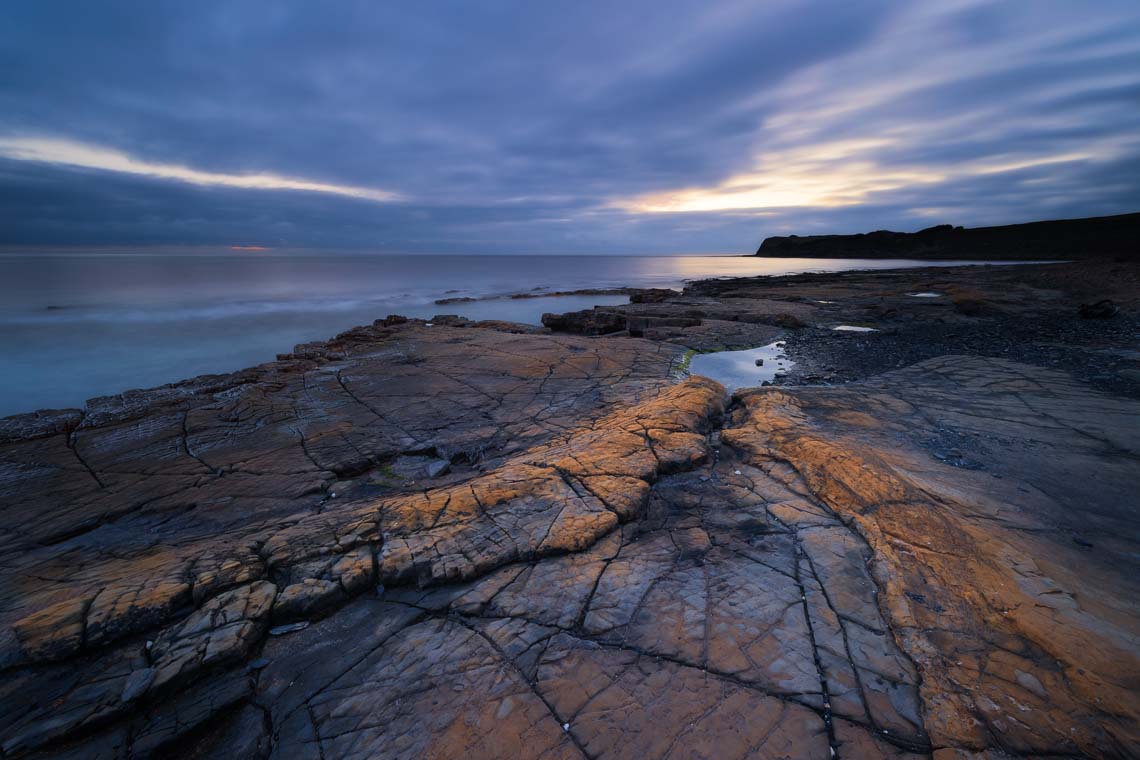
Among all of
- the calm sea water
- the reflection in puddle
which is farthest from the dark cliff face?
the calm sea water

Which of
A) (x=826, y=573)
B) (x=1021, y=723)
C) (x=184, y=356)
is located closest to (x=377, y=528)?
(x=826, y=573)

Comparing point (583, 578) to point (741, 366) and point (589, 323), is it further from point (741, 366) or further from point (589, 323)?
point (589, 323)

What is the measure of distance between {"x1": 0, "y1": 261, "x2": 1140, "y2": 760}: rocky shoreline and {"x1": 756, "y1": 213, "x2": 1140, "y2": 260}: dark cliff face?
223 ft

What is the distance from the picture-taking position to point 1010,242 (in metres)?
74.1

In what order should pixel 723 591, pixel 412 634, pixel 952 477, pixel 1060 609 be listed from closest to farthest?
pixel 1060 609, pixel 412 634, pixel 723 591, pixel 952 477

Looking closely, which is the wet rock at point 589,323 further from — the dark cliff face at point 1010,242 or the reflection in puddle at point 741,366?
the dark cliff face at point 1010,242

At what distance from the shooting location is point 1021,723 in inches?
87.8

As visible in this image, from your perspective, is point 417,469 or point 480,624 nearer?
point 480,624

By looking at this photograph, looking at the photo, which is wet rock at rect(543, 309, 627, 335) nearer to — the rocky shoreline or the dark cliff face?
the rocky shoreline

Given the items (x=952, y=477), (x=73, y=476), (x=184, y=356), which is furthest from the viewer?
(x=184, y=356)

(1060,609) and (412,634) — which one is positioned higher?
(1060,609)

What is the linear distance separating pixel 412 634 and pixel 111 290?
51.5 metres

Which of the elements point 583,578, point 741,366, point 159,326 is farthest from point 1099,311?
point 159,326

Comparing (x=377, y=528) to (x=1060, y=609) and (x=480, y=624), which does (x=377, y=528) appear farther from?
(x=1060, y=609)
